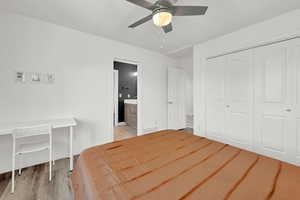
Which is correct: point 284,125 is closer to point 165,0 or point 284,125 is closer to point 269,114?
point 269,114

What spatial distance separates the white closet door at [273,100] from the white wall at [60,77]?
8.73 feet

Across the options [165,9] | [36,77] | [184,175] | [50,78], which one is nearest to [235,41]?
[165,9]

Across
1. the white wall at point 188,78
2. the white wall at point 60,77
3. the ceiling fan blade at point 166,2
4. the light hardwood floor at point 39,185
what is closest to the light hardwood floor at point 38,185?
the light hardwood floor at point 39,185

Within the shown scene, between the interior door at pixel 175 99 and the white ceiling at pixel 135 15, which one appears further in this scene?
the interior door at pixel 175 99

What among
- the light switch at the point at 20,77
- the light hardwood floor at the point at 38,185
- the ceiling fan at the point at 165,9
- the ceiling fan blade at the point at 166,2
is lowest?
the light hardwood floor at the point at 38,185

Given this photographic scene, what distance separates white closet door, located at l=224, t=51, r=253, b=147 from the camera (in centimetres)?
243

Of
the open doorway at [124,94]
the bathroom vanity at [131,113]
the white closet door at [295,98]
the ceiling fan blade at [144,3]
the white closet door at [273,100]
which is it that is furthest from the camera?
the open doorway at [124,94]

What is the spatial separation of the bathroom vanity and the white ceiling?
2.22 meters

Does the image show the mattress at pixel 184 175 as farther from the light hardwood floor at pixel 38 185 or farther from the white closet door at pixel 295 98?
the white closet door at pixel 295 98

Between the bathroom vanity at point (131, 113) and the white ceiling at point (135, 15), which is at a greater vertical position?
the white ceiling at point (135, 15)

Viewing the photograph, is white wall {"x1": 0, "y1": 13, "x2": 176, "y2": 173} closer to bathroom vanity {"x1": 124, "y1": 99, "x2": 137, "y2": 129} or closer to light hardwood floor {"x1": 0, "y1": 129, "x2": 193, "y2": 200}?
light hardwood floor {"x1": 0, "y1": 129, "x2": 193, "y2": 200}

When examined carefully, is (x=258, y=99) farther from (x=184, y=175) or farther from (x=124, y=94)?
(x=124, y=94)

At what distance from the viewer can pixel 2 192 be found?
1.53 metres

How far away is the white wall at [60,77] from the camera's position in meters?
1.97
